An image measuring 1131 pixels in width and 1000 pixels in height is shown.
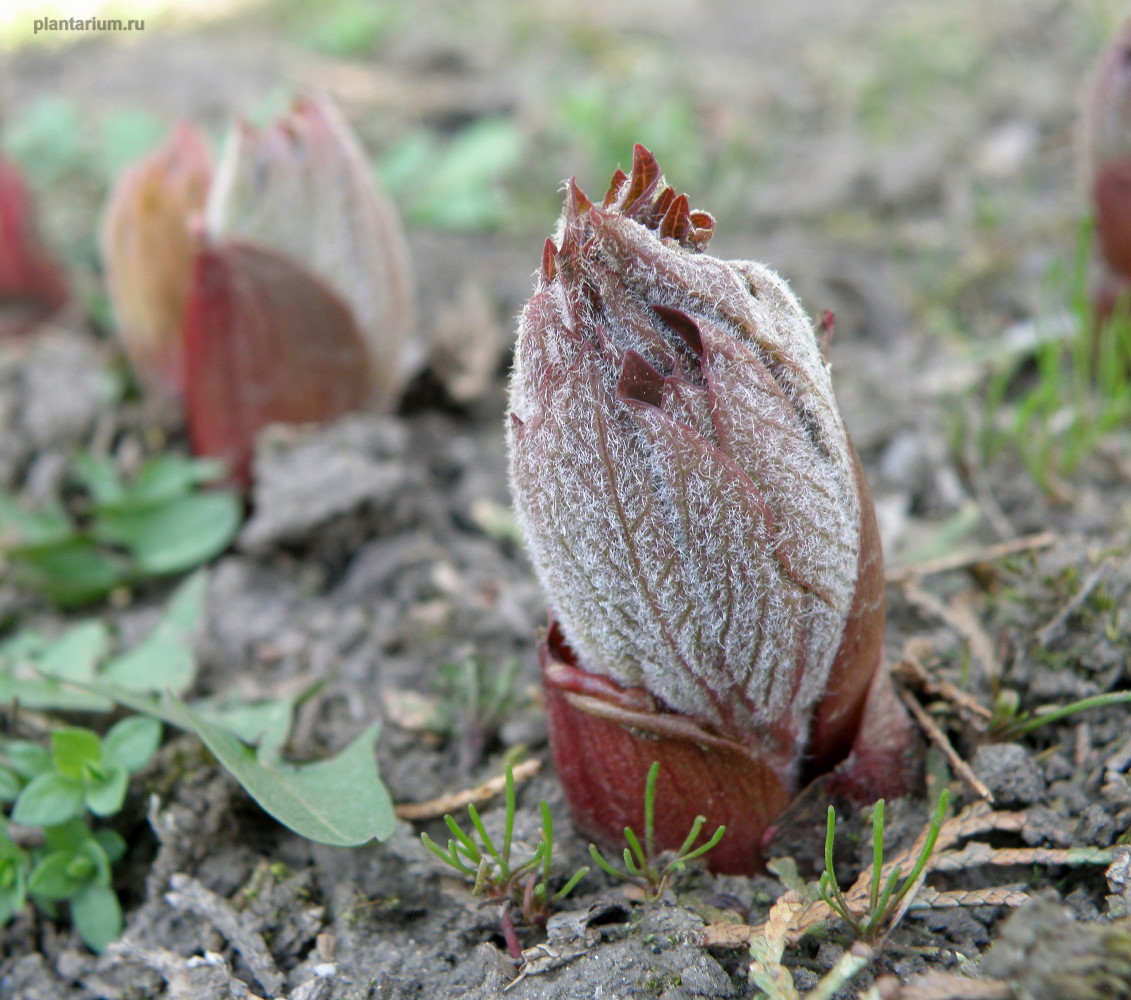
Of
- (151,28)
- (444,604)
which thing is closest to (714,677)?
(444,604)

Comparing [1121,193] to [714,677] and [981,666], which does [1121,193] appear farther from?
[714,677]

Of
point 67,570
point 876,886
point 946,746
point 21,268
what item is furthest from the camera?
point 21,268

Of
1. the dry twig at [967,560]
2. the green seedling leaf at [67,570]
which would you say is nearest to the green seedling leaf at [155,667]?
the green seedling leaf at [67,570]

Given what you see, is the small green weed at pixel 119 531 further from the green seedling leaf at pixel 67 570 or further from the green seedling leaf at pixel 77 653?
the green seedling leaf at pixel 77 653

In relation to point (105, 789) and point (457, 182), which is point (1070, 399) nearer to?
point (457, 182)

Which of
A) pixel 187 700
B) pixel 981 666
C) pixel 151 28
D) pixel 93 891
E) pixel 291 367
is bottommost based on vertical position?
pixel 93 891

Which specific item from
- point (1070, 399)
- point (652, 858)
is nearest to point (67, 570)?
point (652, 858)

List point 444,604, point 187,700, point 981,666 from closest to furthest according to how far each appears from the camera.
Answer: point 981,666, point 187,700, point 444,604
